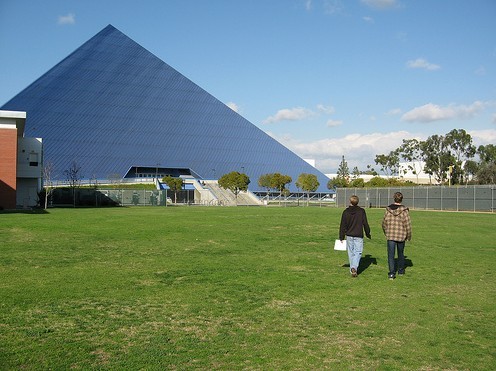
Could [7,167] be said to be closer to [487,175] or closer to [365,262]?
[365,262]

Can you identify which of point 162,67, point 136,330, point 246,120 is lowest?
point 136,330

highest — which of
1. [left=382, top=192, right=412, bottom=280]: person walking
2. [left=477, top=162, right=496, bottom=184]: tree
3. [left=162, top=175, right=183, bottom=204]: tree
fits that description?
[left=477, top=162, right=496, bottom=184]: tree

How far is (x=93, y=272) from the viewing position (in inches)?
347

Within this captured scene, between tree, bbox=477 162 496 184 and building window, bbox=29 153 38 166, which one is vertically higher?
tree, bbox=477 162 496 184

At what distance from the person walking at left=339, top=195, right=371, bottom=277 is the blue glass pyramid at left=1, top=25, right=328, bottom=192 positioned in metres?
62.3

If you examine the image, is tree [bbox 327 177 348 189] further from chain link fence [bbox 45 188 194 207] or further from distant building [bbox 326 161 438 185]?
chain link fence [bbox 45 188 194 207]

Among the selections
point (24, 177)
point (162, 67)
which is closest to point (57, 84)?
point (162, 67)

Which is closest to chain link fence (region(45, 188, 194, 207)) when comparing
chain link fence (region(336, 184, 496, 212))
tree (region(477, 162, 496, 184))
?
chain link fence (region(336, 184, 496, 212))

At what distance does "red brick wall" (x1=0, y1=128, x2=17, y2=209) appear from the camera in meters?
32.6

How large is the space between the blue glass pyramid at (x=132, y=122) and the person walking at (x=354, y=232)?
6230 centimetres

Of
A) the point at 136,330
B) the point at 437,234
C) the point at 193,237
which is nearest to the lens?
the point at 136,330

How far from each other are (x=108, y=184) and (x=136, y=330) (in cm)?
6486

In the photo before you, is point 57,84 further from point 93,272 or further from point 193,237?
point 93,272

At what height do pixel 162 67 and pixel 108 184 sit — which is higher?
pixel 162 67
